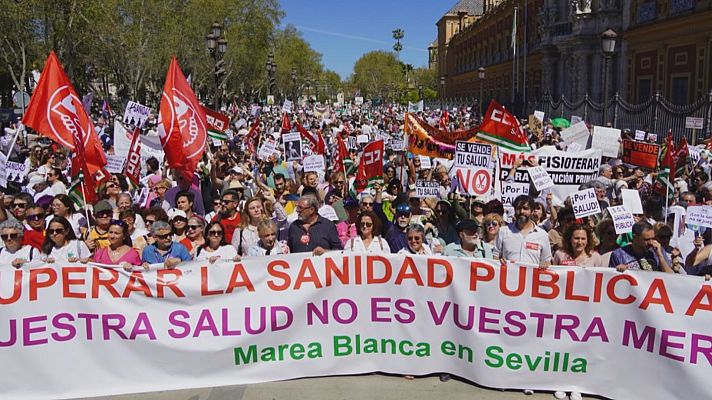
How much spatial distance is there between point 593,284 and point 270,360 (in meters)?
2.64

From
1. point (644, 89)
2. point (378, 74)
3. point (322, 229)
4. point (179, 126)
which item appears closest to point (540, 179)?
point (322, 229)

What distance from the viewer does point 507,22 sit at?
6062 cm

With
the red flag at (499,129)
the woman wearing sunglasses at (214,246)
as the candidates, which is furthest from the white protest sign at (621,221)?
the red flag at (499,129)

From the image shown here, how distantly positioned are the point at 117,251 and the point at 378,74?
123 metres

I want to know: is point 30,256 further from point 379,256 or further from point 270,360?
point 379,256

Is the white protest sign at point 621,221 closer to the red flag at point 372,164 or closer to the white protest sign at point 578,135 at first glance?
the red flag at point 372,164

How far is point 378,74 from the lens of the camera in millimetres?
126062

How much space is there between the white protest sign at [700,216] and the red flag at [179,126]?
217 inches

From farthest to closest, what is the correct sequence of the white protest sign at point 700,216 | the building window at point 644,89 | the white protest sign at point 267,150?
1. the building window at point 644,89
2. the white protest sign at point 267,150
3. the white protest sign at point 700,216

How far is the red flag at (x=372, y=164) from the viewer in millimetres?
9680

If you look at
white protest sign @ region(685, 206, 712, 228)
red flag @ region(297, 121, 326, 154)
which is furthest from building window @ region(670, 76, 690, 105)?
white protest sign @ region(685, 206, 712, 228)

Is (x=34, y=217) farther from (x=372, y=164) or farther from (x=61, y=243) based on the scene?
(x=372, y=164)

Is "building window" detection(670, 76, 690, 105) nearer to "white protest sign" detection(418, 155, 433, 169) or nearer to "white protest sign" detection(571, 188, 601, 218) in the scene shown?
"white protest sign" detection(418, 155, 433, 169)

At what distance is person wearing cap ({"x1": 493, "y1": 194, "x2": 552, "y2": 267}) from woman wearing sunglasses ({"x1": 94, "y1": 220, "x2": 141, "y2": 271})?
3.31 m
